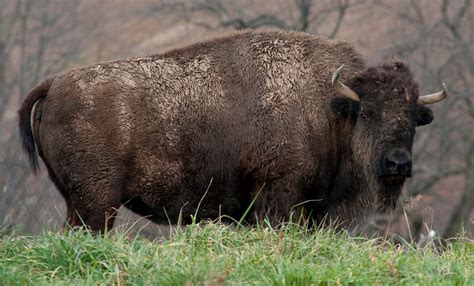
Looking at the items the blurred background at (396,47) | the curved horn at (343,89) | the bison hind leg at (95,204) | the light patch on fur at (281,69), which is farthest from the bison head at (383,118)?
the blurred background at (396,47)

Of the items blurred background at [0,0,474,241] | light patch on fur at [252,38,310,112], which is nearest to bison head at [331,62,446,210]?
light patch on fur at [252,38,310,112]

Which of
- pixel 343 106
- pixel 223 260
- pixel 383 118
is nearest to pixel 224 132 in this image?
pixel 343 106

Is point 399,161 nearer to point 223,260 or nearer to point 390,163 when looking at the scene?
point 390,163

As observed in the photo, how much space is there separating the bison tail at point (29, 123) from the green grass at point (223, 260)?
2.45 meters

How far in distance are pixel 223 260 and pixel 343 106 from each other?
3.39 metres

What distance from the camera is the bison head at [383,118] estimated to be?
29.2ft

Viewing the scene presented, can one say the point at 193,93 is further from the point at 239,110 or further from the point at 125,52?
the point at 125,52

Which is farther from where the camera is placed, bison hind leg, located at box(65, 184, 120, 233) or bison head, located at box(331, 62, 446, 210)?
bison hind leg, located at box(65, 184, 120, 233)

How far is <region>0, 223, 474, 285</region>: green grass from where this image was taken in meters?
6.04

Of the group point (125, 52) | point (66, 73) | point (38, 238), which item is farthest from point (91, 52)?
point (38, 238)

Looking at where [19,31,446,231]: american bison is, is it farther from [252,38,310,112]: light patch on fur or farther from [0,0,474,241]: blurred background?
[0,0,474,241]: blurred background

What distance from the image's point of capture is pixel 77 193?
A: 9.17 meters

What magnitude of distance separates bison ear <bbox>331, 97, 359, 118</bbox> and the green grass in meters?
2.47

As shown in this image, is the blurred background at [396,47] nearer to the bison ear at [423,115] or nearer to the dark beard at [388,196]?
the dark beard at [388,196]
